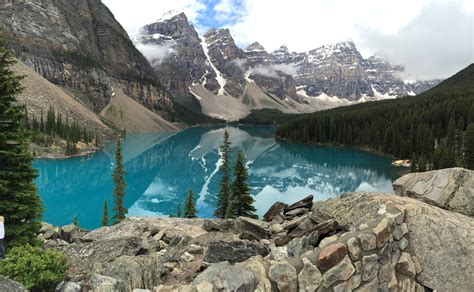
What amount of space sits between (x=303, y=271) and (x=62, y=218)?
152 feet

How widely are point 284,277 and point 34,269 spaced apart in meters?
7.44

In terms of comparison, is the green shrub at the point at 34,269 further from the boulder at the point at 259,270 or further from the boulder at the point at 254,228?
the boulder at the point at 254,228

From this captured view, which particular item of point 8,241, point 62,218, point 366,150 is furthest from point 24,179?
point 366,150

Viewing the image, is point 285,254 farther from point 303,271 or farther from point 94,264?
point 94,264

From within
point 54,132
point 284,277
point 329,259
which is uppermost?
point 329,259

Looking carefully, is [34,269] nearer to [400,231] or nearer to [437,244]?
[400,231]

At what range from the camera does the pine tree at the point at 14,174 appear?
15.4 m

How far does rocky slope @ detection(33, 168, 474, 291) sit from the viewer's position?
1036 cm

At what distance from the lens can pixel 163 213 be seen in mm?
52875

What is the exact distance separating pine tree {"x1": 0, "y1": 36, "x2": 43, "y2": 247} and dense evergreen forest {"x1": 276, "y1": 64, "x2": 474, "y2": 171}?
77.5 m

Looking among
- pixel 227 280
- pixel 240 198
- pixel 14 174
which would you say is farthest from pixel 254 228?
pixel 240 198

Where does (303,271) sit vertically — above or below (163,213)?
above

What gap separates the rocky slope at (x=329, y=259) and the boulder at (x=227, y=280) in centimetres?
3

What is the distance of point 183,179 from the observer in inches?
3201
